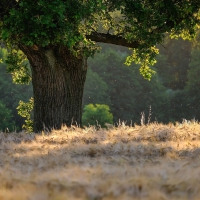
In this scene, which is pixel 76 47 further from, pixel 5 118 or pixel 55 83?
pixel 5 118

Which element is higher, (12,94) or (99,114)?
(12,94)

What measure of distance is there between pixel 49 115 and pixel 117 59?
47520mm

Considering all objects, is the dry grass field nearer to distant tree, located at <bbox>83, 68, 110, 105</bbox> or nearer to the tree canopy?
the tree canopy

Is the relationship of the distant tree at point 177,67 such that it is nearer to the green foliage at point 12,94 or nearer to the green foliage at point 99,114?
the green foliage at point 99,114

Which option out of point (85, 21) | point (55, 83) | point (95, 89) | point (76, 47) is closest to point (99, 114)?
point (95, 89)

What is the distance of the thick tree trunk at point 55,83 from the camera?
14.2 meters

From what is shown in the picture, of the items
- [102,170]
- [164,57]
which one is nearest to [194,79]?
[164,57]

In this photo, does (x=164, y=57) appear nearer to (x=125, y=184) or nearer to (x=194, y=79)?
(x=194, y=79)

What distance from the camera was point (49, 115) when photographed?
47.5 ft

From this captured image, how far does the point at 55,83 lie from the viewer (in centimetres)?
1434

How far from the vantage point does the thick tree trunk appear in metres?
14.2

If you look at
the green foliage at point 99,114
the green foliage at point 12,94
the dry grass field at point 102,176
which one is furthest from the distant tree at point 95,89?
the dry grass field at point 102,176

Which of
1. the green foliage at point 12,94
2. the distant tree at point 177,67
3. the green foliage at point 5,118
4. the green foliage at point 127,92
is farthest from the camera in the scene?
the distant tree at point 177,67

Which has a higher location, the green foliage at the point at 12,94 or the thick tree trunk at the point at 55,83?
the green foliage at the point at 12,94
